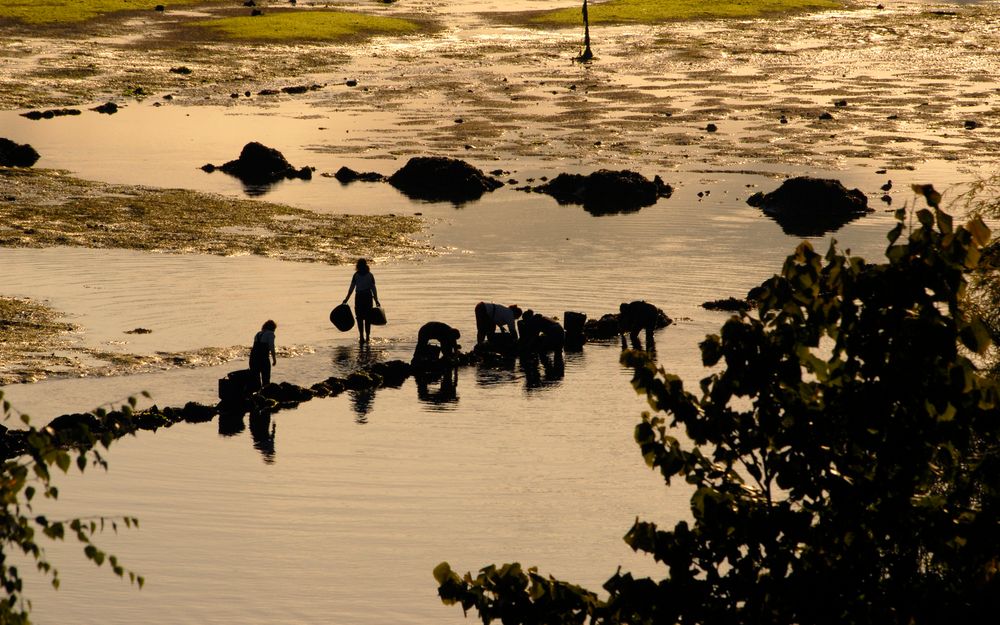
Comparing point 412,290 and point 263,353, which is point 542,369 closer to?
point 263,353

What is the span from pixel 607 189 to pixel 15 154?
23467 mm

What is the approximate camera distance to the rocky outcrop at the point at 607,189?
58.3 m

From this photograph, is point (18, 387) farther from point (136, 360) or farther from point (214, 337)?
point (214, 337)

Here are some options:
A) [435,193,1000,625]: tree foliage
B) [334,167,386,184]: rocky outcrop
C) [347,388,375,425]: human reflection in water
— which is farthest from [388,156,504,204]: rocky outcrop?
[435,193,1000,625]: tree foliage

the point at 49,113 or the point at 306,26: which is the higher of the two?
the point at 306,26

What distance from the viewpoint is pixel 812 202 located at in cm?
5597

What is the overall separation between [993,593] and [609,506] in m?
14.3

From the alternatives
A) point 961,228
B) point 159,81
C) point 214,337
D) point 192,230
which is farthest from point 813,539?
point 159,81

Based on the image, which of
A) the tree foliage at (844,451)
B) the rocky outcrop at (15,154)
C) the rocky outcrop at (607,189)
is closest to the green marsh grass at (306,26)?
the rocky outcrop at (15,154)

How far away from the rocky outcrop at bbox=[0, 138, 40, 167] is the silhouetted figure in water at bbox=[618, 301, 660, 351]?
34.1 meters

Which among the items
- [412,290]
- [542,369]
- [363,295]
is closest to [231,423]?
[363,295]

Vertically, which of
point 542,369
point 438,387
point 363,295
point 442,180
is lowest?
point 542,369

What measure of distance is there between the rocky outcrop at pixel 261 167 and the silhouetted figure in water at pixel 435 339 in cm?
3032

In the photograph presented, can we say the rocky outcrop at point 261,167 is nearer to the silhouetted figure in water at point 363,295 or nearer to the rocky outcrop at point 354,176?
the rocky outcrop at point 354,176
